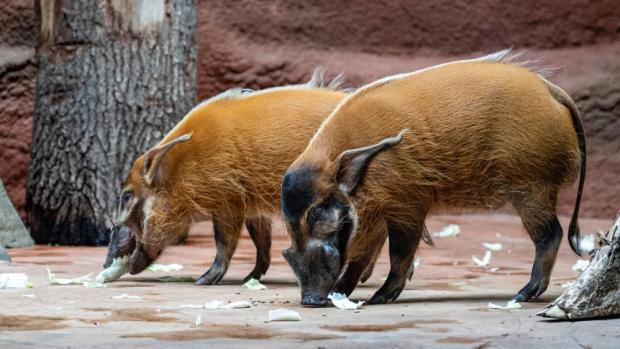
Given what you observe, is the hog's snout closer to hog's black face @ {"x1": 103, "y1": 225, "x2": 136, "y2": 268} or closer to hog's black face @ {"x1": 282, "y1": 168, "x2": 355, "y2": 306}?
hog's black face @ {"x1": 103, "y1": 225, "x2": 136, "y2": 268}

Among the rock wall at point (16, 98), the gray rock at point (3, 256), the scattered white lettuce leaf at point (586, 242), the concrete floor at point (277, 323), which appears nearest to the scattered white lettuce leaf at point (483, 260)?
the concrete floor at point (277, 323)

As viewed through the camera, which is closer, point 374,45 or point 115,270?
point 115,270

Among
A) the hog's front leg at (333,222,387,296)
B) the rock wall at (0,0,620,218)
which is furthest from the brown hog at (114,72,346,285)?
the rock wall at (0,0,620,218)

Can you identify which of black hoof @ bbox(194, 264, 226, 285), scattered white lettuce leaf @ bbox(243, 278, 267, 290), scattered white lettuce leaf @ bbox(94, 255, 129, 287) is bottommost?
scattered white lettuce leaf @ bbox(94, 255, 129, 287)

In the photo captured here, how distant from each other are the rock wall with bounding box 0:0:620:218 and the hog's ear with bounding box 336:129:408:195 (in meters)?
6.46

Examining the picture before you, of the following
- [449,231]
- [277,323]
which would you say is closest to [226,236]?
[277,323]

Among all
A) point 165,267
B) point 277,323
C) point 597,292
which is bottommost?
point 165,267

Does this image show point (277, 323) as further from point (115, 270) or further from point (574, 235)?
point (115, 270)

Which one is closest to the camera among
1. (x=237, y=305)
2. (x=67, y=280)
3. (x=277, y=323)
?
(x=277, y=323)

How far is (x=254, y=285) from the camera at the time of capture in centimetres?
589

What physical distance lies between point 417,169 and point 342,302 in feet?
2.24

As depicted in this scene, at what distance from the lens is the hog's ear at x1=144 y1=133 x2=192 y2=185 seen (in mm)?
6168

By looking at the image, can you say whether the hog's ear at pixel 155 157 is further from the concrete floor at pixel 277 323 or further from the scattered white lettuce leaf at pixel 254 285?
→ the scattered white lettuce leaf at pixel 254 285

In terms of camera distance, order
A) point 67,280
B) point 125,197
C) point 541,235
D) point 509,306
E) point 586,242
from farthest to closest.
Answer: point 586,242, point 125,197, point 67,280, point 541,235, point 509,306
